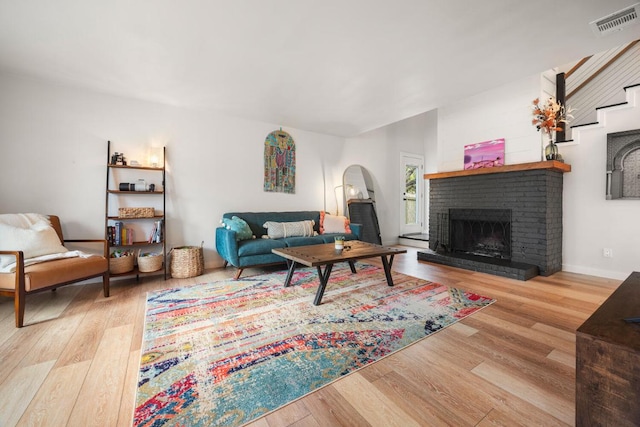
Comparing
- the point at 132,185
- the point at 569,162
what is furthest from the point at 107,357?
the point at 569,162

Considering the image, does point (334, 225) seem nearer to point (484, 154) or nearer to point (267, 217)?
point (267, 217)

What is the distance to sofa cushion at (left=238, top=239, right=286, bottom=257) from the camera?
3.38 metres

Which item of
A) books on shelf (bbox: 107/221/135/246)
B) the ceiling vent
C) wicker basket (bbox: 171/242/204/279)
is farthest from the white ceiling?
wicker basket (bbox: 171/242/204/279)

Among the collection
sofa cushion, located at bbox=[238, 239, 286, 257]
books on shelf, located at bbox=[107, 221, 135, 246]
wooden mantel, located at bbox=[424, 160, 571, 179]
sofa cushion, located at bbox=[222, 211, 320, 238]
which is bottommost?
sofa cushion, located at bbox=[238, 239, 286, 257]

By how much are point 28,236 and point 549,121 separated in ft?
19.4

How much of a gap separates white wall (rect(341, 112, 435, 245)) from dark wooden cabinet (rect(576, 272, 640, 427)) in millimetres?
4866

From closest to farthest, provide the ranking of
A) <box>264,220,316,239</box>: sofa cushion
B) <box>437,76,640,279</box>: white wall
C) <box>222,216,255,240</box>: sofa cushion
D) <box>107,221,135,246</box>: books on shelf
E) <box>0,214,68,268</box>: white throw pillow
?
<box>0,214,68,268</box>: white throw pillow → <box>437,76,640,279</box>: white wall → <box>107,221,135,246</box>: books on shelf → <box>222,216,255,240</box>: sofa cushion → <box>264,220,316,239</box>: sofa cushion

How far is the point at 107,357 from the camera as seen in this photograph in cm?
164

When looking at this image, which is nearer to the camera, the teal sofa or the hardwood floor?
the hardwood floor

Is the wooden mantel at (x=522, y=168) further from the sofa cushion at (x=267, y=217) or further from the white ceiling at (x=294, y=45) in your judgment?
the sofa cushion at (x=267, y=217)

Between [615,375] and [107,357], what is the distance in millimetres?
2478

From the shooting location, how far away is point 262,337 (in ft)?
6.12

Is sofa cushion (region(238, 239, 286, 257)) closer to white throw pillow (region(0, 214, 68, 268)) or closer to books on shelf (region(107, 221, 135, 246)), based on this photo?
books on shelf (region(107, 221, 135, 246))

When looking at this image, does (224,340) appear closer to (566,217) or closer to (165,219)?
(165,219)
